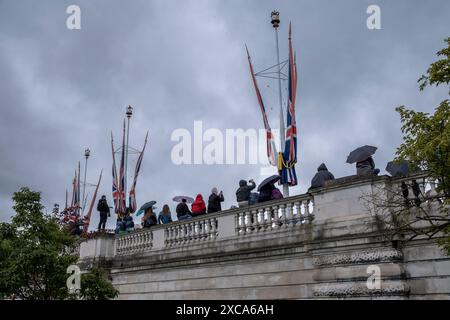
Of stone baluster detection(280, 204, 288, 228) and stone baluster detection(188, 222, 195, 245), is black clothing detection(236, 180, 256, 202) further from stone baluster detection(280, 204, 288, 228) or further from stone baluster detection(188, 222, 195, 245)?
stone baluster detection(280, 204, 288, 228)

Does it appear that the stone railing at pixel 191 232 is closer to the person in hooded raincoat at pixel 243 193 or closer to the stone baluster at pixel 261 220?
the person in hooded raincoat at pixel 243 193

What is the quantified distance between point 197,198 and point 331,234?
5940mm

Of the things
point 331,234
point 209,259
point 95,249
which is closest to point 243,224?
point 209,259

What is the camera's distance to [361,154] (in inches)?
498

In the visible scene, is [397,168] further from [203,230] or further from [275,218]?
[203,230]

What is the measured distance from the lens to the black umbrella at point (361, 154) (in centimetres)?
1256

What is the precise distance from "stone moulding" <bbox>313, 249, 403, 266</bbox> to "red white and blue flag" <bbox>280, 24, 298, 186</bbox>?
5449 millimetres

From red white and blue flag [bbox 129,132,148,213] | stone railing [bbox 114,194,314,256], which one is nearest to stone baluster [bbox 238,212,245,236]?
stone railing [bbox 114,194,314,256]

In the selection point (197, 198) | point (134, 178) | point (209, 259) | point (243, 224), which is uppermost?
point (134, 178)

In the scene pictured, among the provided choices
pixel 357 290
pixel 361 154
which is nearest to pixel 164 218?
pixel 361 154

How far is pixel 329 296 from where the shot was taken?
37.6 feet

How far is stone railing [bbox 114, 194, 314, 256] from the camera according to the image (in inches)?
510
